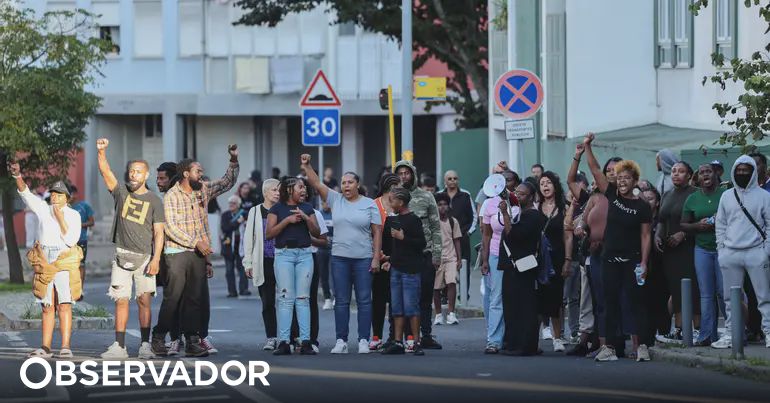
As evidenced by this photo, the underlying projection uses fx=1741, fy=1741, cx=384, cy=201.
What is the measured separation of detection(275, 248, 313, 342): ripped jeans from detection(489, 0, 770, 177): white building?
786 centimetres

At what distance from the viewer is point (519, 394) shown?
505 inches

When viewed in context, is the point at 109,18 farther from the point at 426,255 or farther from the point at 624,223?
the point at 624,223

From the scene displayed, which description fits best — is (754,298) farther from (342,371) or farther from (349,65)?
(349,65)

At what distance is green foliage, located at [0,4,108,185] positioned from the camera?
2761 centimetres

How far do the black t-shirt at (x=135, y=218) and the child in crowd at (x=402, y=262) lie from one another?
2384 millimetres

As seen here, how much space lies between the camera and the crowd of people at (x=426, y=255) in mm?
15977

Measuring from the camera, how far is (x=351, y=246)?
16.9m

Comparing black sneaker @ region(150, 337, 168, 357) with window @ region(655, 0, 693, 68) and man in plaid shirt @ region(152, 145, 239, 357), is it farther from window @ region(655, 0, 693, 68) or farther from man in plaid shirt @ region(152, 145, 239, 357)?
window @ region(655, 0, 693, 68)

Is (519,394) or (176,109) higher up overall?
(176,109)

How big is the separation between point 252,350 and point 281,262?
1.29 m

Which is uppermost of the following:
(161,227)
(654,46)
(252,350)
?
(654,46)

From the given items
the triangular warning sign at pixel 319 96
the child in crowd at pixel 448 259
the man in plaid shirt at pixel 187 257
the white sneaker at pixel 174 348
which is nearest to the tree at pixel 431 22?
the triangular warning sign at pixel 319 96

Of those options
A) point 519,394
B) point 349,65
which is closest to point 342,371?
point 519,394

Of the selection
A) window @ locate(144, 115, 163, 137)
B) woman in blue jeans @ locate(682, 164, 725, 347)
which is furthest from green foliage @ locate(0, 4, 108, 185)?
window @ locate(144, 115, 163, 137)
